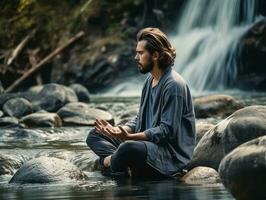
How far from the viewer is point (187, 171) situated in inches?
307

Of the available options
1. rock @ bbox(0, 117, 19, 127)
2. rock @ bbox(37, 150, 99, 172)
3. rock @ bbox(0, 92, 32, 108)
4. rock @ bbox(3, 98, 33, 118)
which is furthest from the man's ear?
rock @ bbox(0, 92, 32, 108)

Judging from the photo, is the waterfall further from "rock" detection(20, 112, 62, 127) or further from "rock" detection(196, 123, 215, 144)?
"rock" detection(196, 123, 215, 144)

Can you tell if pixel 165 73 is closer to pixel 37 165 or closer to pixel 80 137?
pixel 37 165

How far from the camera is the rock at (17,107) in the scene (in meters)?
15.9

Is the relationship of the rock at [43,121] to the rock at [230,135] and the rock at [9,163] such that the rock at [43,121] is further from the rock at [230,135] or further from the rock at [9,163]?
the rock at [230,135]

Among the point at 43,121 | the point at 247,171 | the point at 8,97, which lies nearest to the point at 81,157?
the point at 247,171

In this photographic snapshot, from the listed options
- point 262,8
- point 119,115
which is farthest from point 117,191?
point 262,8

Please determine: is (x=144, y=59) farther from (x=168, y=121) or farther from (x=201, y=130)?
(x=201, y=130)

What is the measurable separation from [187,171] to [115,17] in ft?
61.8

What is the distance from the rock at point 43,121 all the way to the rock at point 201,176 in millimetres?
6434

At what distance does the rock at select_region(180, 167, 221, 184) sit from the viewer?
23.8 ft

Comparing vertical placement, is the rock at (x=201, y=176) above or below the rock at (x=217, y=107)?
above

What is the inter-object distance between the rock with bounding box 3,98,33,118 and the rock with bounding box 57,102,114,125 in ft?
4.97

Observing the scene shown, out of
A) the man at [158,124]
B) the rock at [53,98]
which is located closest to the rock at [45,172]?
the man at [158,124]
